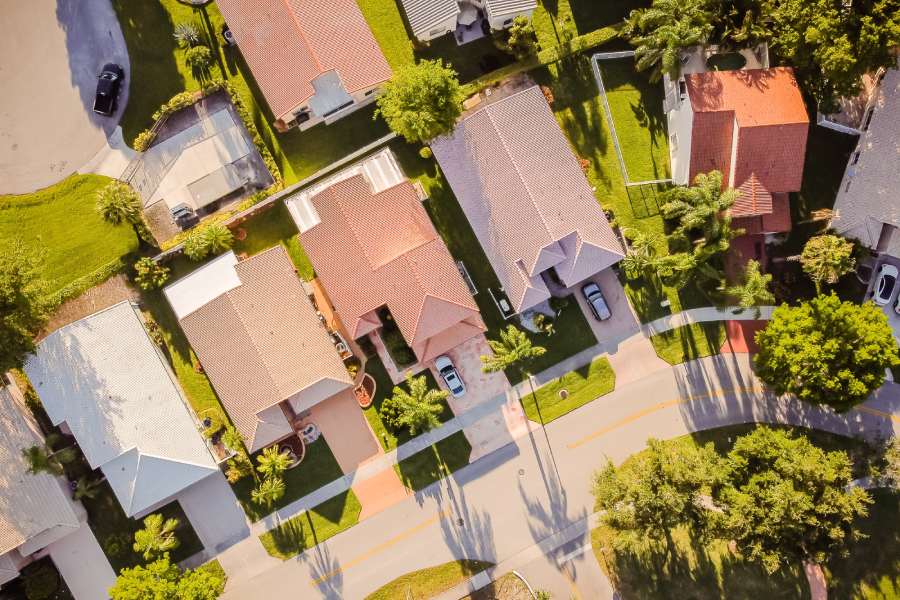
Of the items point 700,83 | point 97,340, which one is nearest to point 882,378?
point 700,83

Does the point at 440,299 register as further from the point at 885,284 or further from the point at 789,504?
the point at 885,284

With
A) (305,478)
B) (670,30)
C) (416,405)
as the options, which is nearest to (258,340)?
(305,478)

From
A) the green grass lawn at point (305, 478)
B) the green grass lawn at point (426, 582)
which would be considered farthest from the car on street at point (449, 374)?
the green grass lawn at point (426, 582)

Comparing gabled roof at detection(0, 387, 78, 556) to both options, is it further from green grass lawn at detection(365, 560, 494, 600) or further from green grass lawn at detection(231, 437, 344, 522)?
green grass lawn at detection(365, 560, 494, 600)

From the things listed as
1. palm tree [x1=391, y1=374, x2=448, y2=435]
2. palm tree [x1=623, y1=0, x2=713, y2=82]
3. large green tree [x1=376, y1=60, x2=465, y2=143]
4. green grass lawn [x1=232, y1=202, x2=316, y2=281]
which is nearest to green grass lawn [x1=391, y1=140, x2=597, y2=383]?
large green tree [x1=376, y1=60, x2=465, y2=143]

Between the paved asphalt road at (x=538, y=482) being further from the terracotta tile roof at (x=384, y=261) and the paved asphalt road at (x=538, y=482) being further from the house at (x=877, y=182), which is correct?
the terracotta tile roof at (x=384, y=261)

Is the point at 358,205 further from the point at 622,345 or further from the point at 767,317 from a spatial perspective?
the point at 767,317
